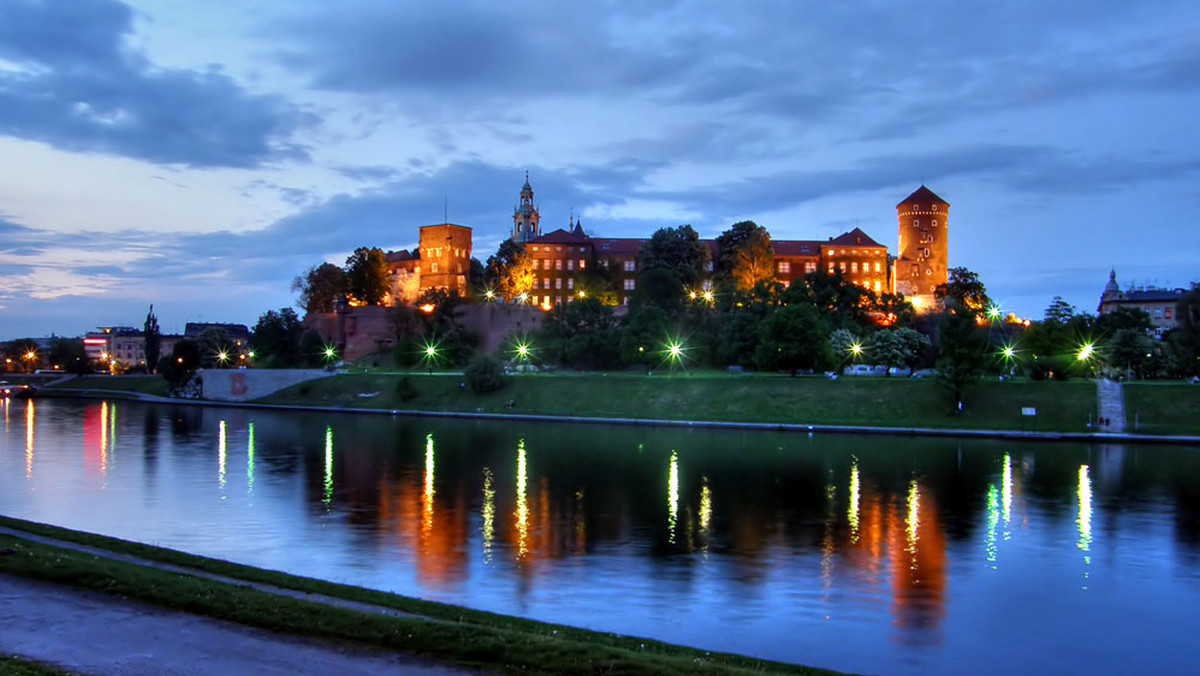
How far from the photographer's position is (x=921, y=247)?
110250 millimetres

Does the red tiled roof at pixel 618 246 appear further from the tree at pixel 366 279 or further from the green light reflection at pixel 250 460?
the green light reflection at pixel 250 460

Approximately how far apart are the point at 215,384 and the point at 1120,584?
241 ft

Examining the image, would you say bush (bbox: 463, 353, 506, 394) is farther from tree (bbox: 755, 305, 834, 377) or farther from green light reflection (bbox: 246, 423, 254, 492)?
tree (bbox: 755, 305, 834, 377)

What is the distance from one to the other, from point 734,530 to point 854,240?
91400 mm

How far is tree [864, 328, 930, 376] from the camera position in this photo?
63875mm

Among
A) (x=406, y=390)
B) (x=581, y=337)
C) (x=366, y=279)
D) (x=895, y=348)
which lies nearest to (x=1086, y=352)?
(x=895, y=348)

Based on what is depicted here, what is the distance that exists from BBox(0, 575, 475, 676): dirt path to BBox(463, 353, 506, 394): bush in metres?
50.6

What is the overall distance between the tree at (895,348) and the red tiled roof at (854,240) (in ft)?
139

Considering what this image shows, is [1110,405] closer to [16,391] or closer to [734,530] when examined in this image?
[734,530]

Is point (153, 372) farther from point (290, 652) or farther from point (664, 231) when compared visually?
point (290, 652)

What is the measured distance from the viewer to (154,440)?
44.5 meters

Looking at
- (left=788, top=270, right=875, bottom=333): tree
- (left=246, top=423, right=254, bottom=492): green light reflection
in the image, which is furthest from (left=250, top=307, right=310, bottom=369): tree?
(left=788, top=270, right=875, bottom=333): tree

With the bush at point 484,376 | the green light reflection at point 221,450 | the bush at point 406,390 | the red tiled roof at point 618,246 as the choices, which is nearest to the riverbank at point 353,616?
the green light reflection at point 221,450

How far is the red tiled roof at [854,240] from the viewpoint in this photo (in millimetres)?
107488
